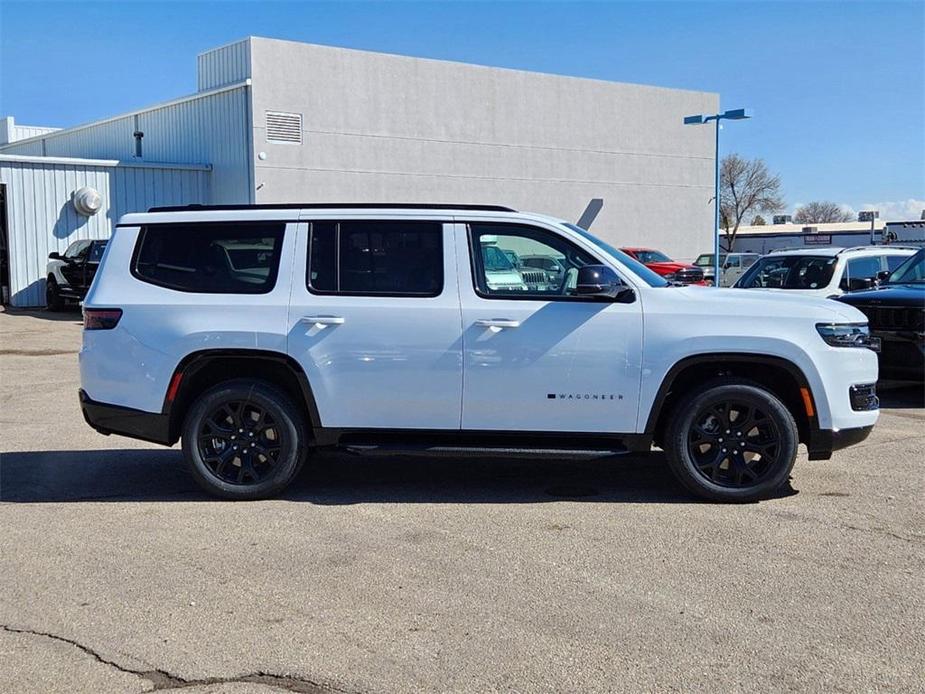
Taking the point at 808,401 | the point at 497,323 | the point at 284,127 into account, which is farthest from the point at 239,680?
the point at 284,127

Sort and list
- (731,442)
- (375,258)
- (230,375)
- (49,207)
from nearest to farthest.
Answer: (731,442), (375,258), (230,375), (49,207)

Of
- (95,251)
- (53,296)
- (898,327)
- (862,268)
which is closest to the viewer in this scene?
(898,327)

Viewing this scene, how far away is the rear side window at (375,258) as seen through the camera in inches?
256

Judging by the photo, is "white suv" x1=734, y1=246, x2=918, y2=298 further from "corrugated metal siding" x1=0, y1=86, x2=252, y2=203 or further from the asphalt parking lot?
"corrugated metal siding" x1=0, y1=86, x2=252, y2=203

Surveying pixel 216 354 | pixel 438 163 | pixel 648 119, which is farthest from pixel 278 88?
pixel 216 354

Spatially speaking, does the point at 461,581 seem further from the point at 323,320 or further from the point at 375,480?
the point at 375,480

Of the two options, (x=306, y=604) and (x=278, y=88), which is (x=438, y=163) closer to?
(x=278, y=88)

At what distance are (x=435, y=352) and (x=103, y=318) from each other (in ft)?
7.34

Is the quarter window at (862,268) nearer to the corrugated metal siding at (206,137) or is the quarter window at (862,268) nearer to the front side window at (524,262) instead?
the front side window at (524,262)

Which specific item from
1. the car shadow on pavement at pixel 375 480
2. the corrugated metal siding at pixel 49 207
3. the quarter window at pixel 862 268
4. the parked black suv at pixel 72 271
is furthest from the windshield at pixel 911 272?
the corrugated metal siding at pixel 49 207

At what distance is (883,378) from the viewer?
10.8 metres

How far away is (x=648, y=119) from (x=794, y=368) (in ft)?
103

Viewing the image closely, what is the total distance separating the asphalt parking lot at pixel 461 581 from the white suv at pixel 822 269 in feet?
18.8

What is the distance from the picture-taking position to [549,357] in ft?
20.8
